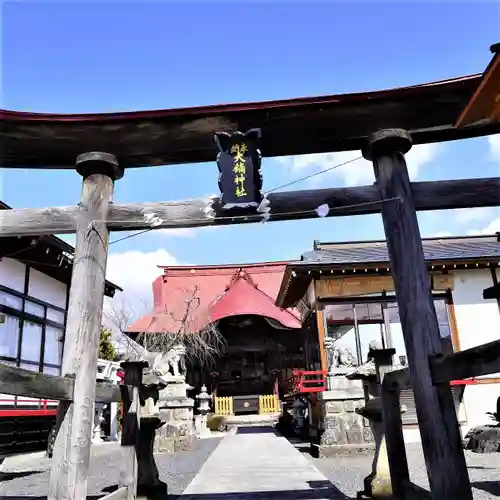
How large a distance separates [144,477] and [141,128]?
4.31m

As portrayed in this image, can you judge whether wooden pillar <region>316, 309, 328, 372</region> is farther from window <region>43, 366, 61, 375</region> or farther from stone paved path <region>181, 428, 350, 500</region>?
window <region>43, 366, 61, 375</region>

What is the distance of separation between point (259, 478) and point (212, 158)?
17.4 feet

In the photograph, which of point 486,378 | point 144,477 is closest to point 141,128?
point 144,477

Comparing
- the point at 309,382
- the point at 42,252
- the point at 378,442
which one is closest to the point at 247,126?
the point at 378,442

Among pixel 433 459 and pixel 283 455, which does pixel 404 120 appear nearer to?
pixel 433 459

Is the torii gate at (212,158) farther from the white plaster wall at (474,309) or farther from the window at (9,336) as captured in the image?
the white plaster wall at (474,309)

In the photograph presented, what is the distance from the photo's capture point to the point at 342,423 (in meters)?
11.2

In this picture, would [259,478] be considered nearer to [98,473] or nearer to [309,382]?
[98,473]

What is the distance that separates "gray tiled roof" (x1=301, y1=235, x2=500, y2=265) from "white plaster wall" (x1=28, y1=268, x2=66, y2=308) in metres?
7.03

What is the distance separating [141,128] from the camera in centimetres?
542

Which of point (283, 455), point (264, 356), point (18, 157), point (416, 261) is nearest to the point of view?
point (416, 261)

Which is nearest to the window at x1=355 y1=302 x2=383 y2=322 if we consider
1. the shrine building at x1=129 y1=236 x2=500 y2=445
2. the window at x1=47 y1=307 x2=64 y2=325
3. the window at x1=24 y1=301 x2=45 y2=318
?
the shrine building at x1=129 y1=236 x2=500 y2=445

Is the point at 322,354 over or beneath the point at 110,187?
beneath

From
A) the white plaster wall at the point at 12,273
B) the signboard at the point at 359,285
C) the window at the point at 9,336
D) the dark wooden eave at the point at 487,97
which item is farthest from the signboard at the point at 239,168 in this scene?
the signboard at the point at 359,285
